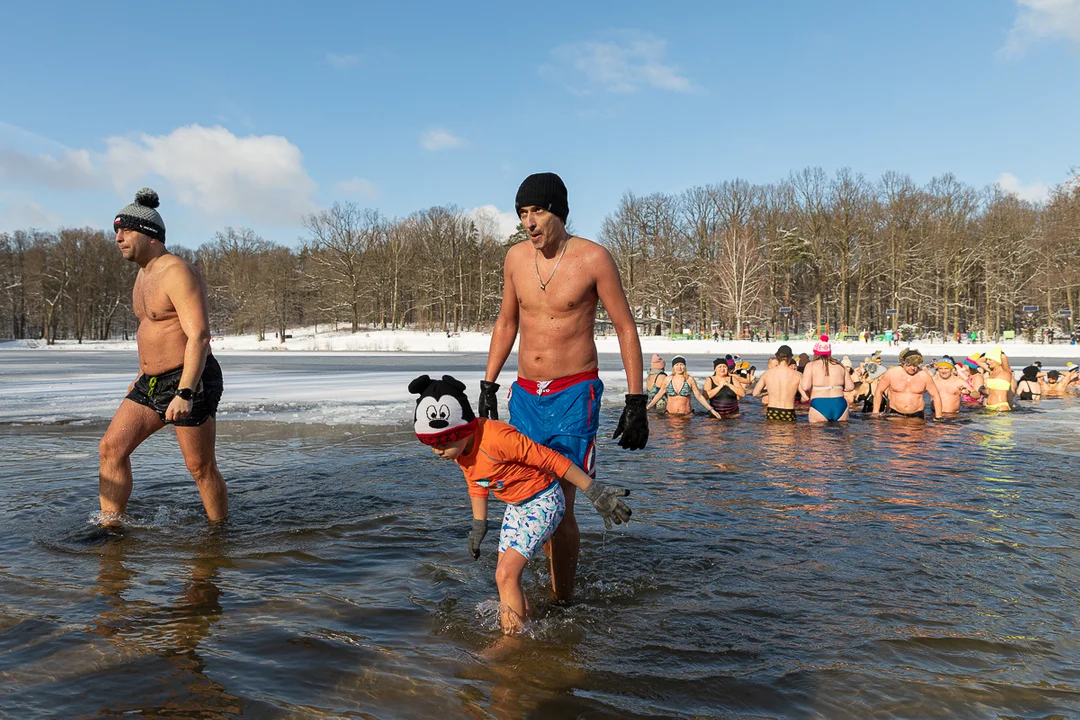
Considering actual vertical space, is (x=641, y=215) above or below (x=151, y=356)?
above

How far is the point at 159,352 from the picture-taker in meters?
4.53

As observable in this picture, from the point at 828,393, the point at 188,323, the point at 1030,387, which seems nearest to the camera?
the point at 188,323

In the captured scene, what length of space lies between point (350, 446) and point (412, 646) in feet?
17.8

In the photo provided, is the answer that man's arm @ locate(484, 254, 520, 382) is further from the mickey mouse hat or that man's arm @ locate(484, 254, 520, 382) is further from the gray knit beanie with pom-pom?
the gray knit beanie with pom-pom

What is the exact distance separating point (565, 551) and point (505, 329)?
4.06ft

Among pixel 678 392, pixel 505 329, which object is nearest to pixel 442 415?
pixel 505 329

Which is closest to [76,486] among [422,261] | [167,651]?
[167,651]

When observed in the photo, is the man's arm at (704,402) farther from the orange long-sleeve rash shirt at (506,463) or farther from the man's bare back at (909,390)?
the orange long-sleeve rash shirt at (506,463)

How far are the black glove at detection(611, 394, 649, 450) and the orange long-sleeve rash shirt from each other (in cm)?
47

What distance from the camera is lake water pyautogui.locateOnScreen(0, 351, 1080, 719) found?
8.92 feet

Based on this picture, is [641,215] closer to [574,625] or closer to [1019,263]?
[1019,263]

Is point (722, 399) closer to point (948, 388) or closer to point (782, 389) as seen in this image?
point (782, 389)

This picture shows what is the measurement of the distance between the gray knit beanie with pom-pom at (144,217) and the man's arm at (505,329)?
89.2 inches

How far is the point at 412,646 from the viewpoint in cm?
315
